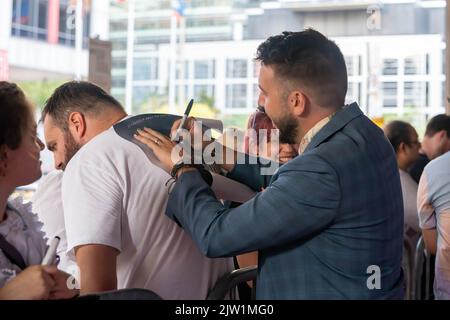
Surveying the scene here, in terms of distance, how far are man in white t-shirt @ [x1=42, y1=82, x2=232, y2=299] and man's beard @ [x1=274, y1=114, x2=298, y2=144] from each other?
0.30m

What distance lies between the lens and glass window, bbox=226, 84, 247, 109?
37.8 meters

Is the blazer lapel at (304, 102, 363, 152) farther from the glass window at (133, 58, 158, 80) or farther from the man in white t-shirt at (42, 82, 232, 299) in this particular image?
the glass window at (133, 58, 158, 80)

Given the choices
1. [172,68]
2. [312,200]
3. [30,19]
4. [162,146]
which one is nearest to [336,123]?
[312,200]

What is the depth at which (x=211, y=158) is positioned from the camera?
1754mm

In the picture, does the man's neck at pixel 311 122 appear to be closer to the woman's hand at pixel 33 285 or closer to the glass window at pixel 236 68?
the woman's hand at pixel 33 285

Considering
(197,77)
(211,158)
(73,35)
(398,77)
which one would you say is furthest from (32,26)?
(211,158)

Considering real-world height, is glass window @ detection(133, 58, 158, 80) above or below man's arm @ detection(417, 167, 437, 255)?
above

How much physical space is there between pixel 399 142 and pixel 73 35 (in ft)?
111

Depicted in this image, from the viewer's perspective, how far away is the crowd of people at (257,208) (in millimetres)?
1450

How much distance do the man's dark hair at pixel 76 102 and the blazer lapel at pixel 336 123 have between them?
0.64m

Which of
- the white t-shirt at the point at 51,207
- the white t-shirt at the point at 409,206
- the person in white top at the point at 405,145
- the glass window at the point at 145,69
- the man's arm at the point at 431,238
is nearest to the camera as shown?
the white t-shirt at the point at 51,207

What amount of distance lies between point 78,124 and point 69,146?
0.09 metres

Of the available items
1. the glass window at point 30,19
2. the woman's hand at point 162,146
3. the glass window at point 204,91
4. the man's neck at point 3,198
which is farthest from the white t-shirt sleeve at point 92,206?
the glass window at point 204,91

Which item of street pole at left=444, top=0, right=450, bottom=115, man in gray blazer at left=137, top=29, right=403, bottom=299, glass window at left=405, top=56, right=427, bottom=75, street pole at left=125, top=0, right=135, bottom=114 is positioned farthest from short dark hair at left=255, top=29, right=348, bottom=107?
street pole at left=125, top=0, right=135, bottom=114
